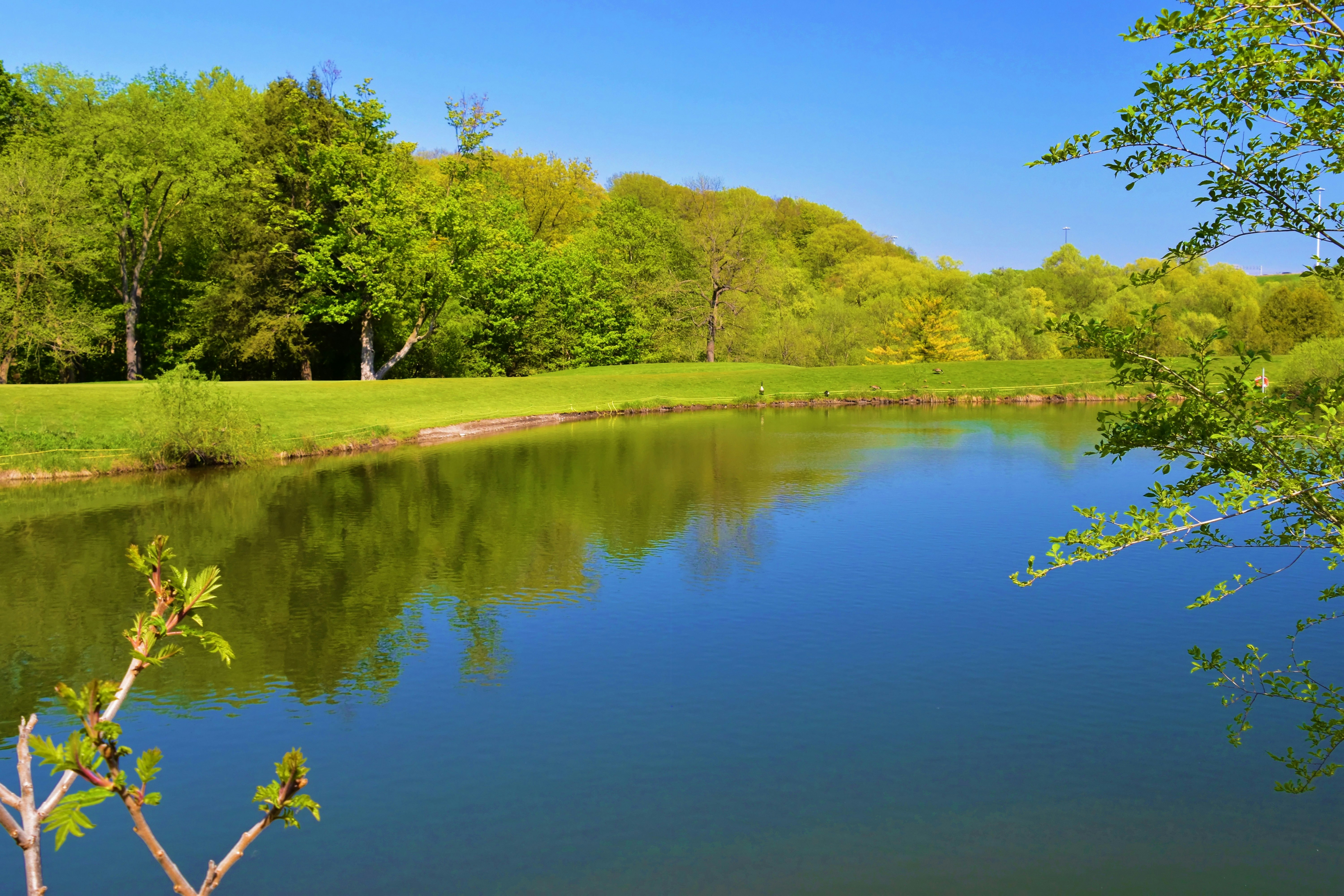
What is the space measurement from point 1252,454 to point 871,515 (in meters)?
14.8

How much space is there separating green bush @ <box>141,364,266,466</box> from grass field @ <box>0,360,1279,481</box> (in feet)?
1.94

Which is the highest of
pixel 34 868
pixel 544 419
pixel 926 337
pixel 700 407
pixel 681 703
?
pixel 926 337

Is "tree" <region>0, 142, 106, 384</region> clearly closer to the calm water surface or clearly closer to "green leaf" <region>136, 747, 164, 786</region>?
the calm water surface

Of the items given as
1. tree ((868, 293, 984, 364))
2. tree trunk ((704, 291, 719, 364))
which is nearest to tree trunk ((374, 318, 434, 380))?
tree trunk ((704, 291, 719, 364))

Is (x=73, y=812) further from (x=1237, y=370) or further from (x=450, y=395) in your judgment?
(x=450, y=395)

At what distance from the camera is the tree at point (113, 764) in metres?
2.93

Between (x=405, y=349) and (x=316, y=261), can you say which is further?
(x=405, y=349)

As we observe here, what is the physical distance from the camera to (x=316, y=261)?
46.5 metres

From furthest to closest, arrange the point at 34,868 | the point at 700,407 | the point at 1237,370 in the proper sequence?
the point at 700,407
the point at 1237,370
the point at 34,868

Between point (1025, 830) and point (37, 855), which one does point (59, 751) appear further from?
point (1025, 830)

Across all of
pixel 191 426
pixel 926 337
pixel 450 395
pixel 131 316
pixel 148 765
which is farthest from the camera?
pixel 926 337

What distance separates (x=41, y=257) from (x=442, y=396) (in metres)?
16.7

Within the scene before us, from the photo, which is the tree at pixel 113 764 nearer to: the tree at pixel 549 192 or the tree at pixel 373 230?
the tree at pixel 373 230

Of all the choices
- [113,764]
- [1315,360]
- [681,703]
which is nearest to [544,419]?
[681,703]
